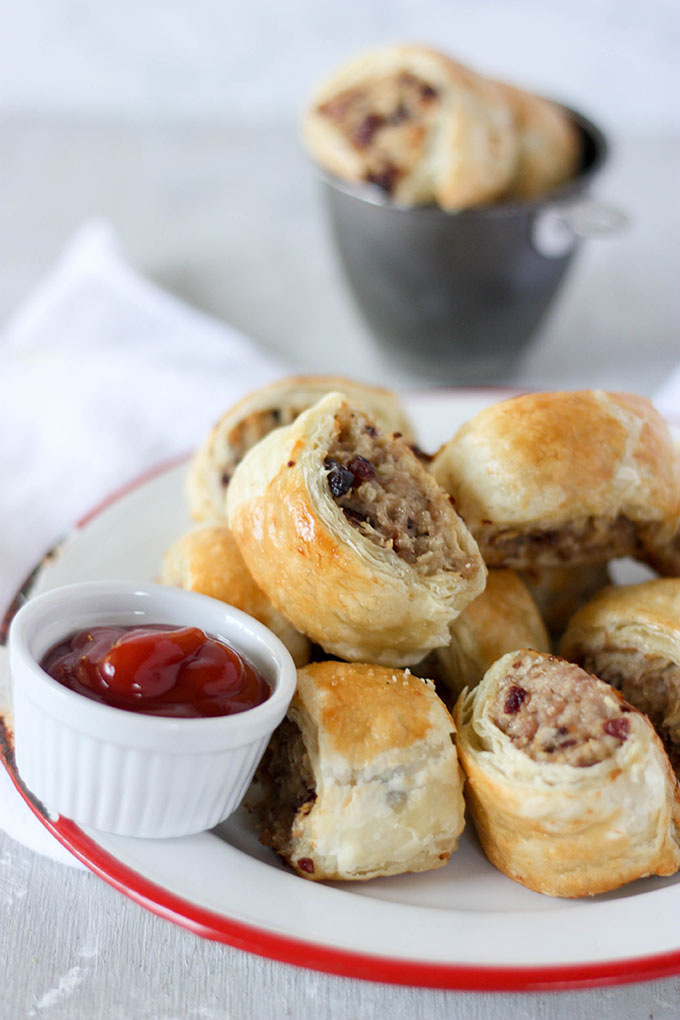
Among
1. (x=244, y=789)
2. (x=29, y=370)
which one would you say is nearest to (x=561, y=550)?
(x=244, y=789)

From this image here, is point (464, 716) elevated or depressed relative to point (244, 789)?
elevated

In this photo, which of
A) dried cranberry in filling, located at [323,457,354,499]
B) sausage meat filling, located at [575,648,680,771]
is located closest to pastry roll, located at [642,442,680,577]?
sausage meat filling, located at [575,648,680,771]

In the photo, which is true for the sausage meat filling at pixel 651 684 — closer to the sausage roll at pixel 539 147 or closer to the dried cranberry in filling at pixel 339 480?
the dried cranberry in filling at pixel 339 480

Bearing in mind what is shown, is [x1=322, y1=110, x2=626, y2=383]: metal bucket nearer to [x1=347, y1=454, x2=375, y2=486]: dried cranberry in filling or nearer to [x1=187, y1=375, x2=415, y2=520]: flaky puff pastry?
[x1=187, y1=375, x2=415, y2=520]: flaky puff pastry

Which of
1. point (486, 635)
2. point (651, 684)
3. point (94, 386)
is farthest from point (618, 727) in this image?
point (94, 386)

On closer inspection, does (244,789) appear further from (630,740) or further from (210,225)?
(210,225)

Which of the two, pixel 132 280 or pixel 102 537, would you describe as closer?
pixel 102 537
